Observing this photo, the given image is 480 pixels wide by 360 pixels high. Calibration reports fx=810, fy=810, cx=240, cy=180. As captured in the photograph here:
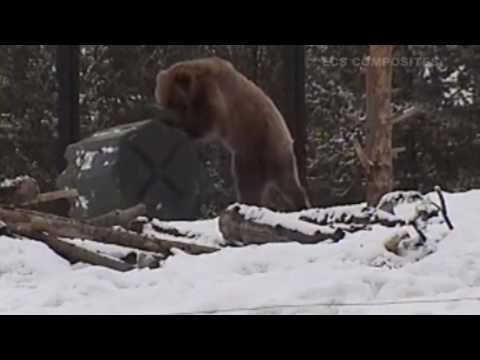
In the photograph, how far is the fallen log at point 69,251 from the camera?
141 cm

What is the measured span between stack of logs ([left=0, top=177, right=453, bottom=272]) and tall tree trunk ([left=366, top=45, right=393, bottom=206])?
4cm

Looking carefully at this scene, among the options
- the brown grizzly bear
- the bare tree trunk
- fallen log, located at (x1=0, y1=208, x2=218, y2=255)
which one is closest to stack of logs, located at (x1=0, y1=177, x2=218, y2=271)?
fallen log, located at (x1=0, y1=208, x2=218, y2=255)

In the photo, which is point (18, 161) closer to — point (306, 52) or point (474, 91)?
point (306, 52)

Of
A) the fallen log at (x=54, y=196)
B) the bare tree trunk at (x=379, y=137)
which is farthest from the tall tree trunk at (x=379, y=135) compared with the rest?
the fallen log at (x=54, y=196)

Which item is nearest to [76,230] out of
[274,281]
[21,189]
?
[21,189]

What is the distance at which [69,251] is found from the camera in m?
1.47

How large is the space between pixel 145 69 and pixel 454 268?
1.96ft

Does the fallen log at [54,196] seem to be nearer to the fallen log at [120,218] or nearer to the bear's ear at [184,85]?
the fallen log at [120,218]

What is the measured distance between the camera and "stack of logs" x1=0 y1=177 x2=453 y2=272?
4.85 feet

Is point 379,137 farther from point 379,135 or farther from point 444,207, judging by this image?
point 444,207

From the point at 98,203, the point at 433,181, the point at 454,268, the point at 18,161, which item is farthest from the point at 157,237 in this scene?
the point at 454,268

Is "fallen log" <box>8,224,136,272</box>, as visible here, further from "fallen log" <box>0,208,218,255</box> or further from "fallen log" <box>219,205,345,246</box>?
"fallen log" <box>219,205,345,246</box>

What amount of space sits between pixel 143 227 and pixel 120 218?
6 centimetres

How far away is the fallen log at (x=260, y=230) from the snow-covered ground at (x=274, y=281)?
63mm
